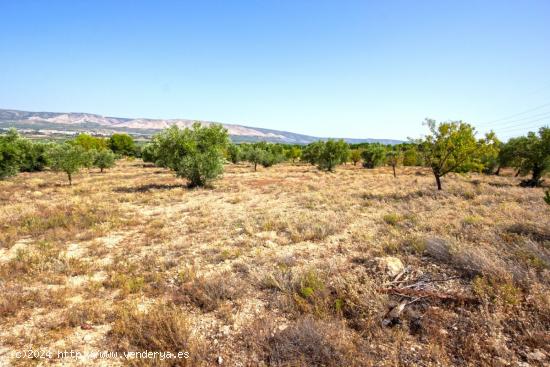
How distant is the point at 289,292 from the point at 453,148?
2003 centimetres

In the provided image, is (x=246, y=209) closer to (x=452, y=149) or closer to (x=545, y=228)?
(x=545, y=228)

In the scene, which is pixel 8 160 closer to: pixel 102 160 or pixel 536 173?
pixel 102 160

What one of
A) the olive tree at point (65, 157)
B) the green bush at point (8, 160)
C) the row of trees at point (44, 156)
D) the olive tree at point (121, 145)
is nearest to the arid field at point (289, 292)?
the olive tree at point (65, 157)

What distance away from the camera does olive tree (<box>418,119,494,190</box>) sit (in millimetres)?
20438

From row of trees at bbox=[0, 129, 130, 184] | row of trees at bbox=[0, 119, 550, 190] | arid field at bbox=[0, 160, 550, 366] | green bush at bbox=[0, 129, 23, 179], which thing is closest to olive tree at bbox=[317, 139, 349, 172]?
row of trees at bbox=[0, 119, 550, 190]

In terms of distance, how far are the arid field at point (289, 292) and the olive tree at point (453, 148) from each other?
28.1 feet

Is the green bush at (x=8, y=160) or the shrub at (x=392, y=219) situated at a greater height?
the shrub at (x=392, y=219)

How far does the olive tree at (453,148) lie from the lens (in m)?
20.4

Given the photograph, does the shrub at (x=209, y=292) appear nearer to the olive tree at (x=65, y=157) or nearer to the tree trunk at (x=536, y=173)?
the olive tree at (x=65, y=157)

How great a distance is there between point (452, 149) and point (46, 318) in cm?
2440

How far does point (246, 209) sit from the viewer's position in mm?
17281

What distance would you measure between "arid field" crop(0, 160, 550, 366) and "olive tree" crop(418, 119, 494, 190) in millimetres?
8556

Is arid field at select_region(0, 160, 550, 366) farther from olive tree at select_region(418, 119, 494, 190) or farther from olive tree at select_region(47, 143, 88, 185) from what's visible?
olive tree at select_region(47, 143, 88, 185)

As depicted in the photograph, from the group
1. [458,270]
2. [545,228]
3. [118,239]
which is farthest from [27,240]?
[545,228]
